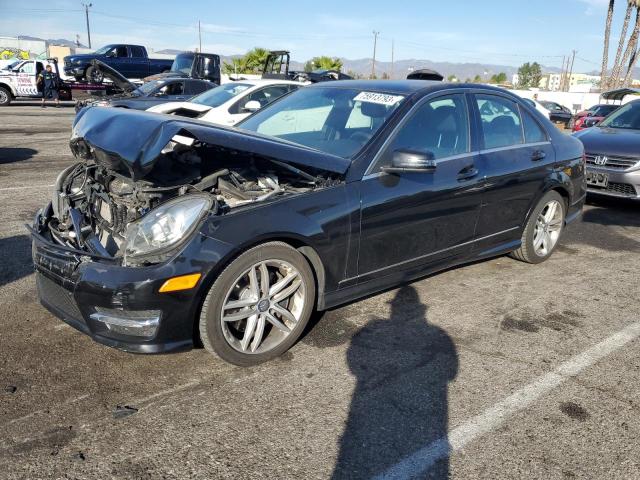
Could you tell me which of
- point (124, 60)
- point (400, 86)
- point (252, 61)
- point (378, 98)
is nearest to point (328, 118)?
point (378, 98)

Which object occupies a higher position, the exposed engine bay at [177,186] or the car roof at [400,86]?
the car roof at [400,86]

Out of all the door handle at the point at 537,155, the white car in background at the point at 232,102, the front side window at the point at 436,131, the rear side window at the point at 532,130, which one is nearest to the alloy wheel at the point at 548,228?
the door handle at the point at 537,155

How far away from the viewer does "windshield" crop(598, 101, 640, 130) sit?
27.5 feet

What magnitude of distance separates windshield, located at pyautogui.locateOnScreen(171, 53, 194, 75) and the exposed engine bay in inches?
782

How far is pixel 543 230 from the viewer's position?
5.27 m

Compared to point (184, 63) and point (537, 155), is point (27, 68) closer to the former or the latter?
point (184, 63)

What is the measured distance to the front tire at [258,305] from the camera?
3.04 m

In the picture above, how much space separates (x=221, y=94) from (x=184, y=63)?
13113mm

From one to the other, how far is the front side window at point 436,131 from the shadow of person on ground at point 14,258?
10.0ft

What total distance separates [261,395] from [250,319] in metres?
0.45

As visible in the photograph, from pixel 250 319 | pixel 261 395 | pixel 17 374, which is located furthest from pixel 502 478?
pixel 17 374

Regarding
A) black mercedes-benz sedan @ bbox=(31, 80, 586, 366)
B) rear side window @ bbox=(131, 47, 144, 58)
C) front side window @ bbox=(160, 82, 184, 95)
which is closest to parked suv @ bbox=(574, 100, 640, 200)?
black mercedes-benz sedan @ bbox=(31, 80, 586, 366)

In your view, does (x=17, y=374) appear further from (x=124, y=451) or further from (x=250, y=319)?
(x=250, y=319)

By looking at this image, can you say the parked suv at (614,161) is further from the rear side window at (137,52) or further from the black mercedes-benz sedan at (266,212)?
the rear side window at (137,52)
